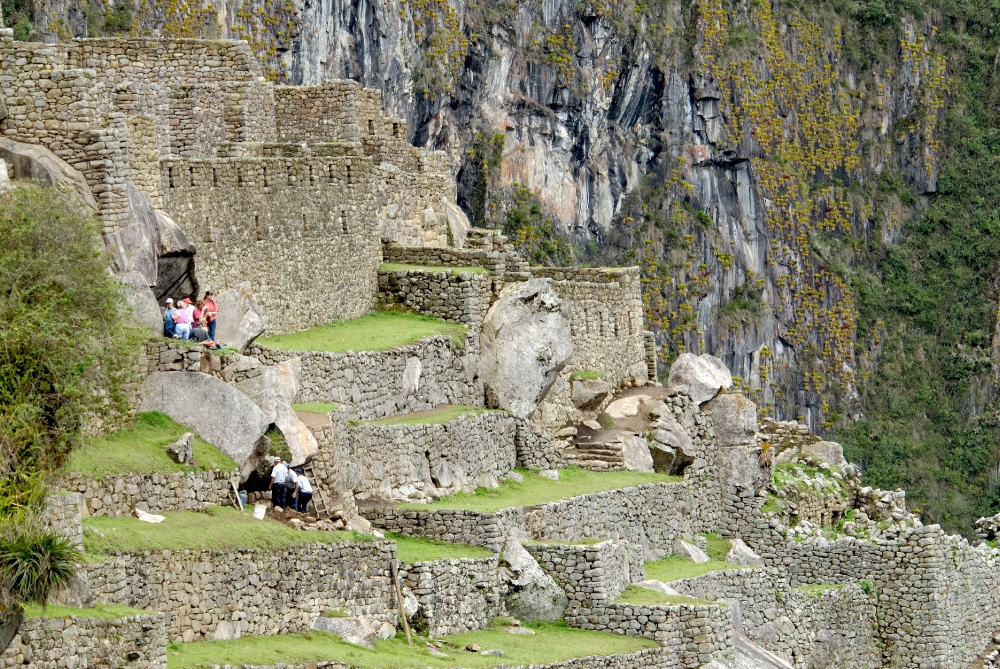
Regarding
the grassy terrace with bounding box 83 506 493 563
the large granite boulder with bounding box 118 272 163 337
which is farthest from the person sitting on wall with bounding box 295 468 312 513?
the large granite boulder with bounding box 118 272 163 337

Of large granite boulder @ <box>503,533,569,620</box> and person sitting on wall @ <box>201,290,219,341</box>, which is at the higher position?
person sitting on wall @ <box>201,290,219,341</box>

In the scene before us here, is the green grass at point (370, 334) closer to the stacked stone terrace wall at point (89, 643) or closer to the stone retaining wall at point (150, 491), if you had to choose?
the stone retaining wall at point (150, 491)

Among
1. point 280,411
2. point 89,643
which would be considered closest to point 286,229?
point 280,411

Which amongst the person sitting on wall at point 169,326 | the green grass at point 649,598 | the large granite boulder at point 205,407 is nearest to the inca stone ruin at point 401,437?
the large granite boulder at point 205,407

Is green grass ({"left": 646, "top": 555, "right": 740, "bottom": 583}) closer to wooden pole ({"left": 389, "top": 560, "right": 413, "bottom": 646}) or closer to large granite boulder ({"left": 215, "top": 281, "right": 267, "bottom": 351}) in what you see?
wooden pole ({"left": 389, "top": 560, "right": 413, "bottom": 646})

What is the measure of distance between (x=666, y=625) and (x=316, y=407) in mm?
6666

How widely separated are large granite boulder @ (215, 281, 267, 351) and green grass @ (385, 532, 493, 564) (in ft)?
12.4

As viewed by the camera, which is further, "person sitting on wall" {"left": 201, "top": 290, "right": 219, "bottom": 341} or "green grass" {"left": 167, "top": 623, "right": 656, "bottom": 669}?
"person sitting on wall" {"left": 201, "top": 290, "right": 219, "bottom": 341}

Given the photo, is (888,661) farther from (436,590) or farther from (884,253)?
(884,253)

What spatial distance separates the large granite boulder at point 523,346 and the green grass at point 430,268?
694mm

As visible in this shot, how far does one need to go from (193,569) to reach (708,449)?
20.4 m

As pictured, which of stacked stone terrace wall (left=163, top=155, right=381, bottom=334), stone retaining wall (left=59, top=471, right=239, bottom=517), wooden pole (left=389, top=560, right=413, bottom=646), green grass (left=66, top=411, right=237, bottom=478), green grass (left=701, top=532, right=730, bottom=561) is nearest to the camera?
stone retaining wall (left=59, top=471, right=239, bottom=517)

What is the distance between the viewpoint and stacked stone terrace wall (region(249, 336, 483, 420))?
122 feet

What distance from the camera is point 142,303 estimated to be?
109 ft
